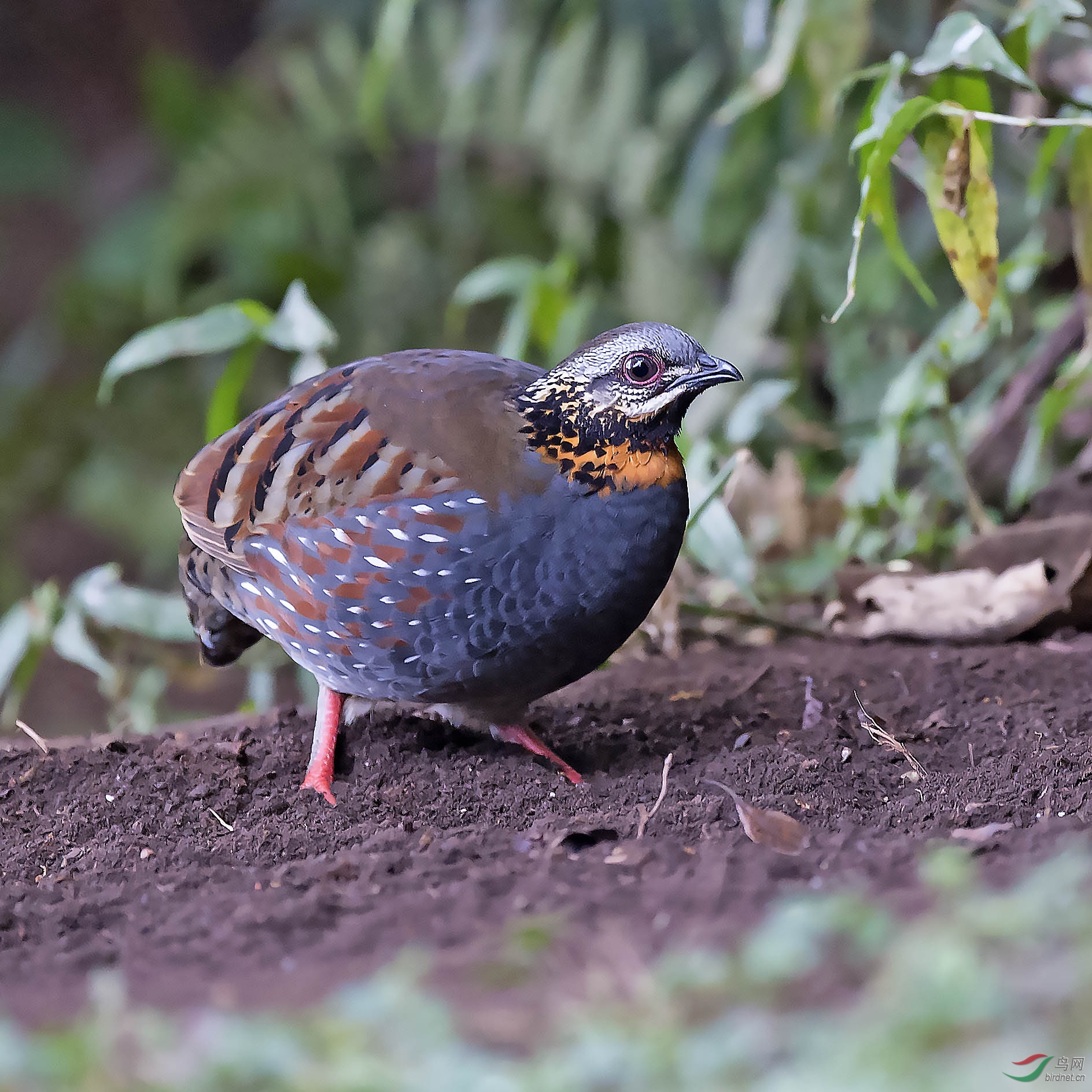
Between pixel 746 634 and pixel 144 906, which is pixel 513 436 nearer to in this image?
pixel 144 906

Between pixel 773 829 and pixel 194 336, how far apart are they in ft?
7.47

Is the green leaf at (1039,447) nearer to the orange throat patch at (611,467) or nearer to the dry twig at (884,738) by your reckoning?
the dry twig at (884,738)

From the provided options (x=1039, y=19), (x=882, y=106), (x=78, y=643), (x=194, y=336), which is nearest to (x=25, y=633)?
(x=78, y=643)

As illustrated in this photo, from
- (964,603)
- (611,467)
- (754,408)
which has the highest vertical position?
(611,467)

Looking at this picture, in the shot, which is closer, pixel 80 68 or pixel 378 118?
pixel 378 118

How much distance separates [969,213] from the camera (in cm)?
266

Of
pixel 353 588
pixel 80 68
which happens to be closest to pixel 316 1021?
pixel 353 588

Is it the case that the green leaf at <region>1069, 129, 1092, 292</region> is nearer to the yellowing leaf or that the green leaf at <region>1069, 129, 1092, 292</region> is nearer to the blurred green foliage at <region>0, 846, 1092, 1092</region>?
the yellowing leaf

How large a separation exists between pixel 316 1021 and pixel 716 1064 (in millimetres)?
375

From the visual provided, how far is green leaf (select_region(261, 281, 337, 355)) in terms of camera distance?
3453mm

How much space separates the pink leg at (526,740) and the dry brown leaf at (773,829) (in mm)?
621

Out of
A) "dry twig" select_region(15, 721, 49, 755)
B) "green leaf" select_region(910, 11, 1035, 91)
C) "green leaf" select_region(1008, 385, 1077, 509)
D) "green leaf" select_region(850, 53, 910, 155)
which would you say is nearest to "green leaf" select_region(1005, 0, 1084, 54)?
"green leaf" select_region(910, 11, 1035, 91)

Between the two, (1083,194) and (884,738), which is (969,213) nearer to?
(1083,194)

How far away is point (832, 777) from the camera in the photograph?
7.67 feet
